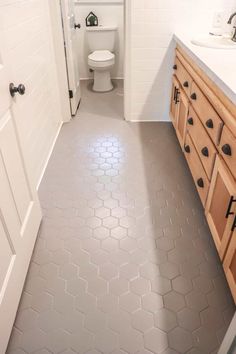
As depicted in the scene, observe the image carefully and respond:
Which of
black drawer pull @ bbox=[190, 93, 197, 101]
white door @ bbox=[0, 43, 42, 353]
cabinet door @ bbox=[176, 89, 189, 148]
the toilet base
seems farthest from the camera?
the toilet base

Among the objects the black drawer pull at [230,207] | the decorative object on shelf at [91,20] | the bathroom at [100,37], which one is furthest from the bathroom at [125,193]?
the decorative object on shelf at [91,20]

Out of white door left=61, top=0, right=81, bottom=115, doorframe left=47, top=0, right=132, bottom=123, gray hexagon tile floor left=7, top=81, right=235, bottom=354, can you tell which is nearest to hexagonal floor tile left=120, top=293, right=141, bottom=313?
gray hexagon tile floor left=7, top=81, right=235, bottom=354

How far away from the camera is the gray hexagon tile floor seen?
118cm

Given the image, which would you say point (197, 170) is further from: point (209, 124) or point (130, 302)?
point (130, 302)

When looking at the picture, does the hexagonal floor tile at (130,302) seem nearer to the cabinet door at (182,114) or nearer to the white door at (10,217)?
the white door at (10,217)

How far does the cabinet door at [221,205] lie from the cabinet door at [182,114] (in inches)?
30.1

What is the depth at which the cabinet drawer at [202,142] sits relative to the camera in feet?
4.73

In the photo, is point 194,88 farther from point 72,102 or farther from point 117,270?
point 72,102

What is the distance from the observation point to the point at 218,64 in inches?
59.0

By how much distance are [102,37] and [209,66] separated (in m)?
2.70

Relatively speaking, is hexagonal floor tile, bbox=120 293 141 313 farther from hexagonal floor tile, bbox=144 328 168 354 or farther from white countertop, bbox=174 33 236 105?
white countertop, bbox=174 33 236 105

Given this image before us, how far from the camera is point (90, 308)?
128cm

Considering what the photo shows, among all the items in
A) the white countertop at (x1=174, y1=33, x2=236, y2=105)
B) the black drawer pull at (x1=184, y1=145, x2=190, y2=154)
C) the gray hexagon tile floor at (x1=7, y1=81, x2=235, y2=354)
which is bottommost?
the gray hexagon tile floor at (x1=7, y1=81, x2=235, y2=354)

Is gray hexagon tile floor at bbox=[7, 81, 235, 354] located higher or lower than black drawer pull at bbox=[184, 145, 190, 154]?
lower
